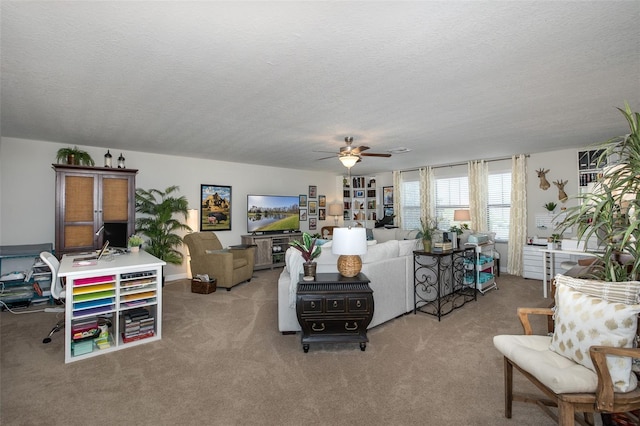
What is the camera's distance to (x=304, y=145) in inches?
198

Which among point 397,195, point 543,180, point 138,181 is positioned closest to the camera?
point 138,181

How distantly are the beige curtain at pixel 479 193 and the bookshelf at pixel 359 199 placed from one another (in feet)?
9.30

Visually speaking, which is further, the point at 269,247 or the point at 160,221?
the point at 269,247

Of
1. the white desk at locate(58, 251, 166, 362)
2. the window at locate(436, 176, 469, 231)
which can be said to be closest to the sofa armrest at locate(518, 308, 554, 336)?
the white desk at locate(58, 251, 166, 362)

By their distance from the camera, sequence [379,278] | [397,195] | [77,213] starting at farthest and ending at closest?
[397,195] → [77,213] → [379,278]

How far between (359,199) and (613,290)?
7473 mm

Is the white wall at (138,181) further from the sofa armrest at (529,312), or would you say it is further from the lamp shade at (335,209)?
the sofa armrest at (529,312)

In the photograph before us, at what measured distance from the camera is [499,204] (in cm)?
661

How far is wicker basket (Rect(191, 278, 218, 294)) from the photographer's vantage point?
493cm

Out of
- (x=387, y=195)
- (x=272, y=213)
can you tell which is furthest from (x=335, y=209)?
(x=272, y=213)

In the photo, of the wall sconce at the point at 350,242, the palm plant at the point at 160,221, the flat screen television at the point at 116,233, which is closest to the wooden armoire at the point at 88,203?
the flat screen television at the point at 116,233

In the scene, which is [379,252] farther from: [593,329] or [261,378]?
[593,329]

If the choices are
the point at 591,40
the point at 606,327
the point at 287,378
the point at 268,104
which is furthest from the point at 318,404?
the point at 591,40

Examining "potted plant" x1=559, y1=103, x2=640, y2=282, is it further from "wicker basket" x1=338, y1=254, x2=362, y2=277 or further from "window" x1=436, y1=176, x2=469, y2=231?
"window" x1=436, y1=176, x2=469, y2=231
